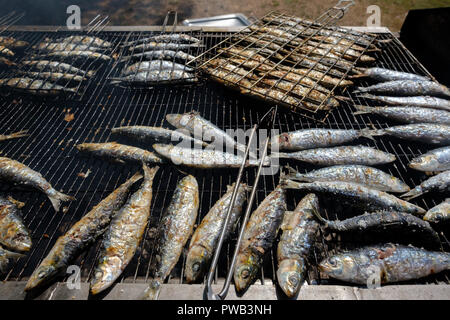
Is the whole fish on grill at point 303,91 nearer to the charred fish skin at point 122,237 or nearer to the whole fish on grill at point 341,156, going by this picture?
the whole fish on grill at point 341,156

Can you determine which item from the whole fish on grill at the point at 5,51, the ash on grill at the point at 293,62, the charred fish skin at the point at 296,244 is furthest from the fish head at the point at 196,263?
the whole fish on grill at the point at 5,51

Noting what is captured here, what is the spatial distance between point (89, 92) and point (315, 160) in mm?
5405

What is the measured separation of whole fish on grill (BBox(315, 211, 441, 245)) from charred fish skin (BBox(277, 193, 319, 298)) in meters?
0.19

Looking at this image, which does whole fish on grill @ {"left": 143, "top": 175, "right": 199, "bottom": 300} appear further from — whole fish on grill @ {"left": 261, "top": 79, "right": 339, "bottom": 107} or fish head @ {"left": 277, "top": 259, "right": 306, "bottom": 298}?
whole fish on grill @ {"left": 261, "top": 79, "right": 339, "bottom": 107}

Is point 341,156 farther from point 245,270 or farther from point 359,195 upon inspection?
point 245,270

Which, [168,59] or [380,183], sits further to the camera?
[168,59]

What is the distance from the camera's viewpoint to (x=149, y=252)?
11.9 ft

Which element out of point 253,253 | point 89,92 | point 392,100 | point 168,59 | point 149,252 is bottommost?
point 149,252

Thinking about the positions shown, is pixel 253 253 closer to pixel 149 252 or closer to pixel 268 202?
pixel 268 202

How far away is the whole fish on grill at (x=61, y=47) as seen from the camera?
21.6 ft

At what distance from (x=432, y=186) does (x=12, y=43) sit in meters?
10.4

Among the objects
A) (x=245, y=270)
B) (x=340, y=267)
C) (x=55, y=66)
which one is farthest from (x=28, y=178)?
(x=340, y=267)

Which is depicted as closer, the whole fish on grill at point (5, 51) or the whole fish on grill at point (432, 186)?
the whole fish on grill at point (432, 186)
